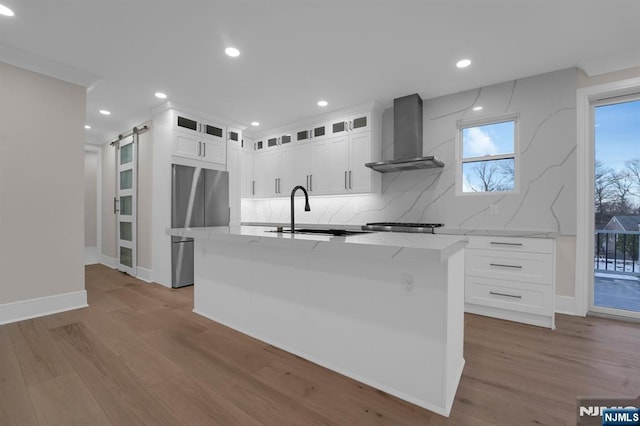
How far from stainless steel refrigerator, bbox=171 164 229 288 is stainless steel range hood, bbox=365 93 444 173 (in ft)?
8.33

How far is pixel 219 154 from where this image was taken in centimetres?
460

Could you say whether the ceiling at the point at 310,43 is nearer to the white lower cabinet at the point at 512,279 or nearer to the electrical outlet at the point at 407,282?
the white lower cabinet at the point at 512,279

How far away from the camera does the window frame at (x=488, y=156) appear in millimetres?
3275

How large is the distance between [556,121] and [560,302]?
2.02 meters

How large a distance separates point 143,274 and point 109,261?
182cm

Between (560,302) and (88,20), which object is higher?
(88,20)

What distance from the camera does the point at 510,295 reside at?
2844mm

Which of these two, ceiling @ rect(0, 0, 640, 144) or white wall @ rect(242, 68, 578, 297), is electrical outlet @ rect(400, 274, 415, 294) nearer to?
ceiling @ rect(0, 0, 640, 144)

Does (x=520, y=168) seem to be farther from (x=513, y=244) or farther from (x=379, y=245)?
(x=379, y=245)

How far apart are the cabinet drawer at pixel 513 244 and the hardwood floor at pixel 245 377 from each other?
77 cm

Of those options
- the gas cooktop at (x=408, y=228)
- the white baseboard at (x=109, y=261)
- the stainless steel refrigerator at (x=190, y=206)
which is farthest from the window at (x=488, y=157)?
the white baseboard at (x=109, y=261)

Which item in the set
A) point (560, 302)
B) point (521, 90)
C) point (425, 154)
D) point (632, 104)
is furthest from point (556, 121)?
point (560, 302)

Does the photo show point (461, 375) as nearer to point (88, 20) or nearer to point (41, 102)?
point (88, 20)

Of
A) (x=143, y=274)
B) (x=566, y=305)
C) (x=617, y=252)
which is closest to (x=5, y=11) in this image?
(x=143, y=274)
